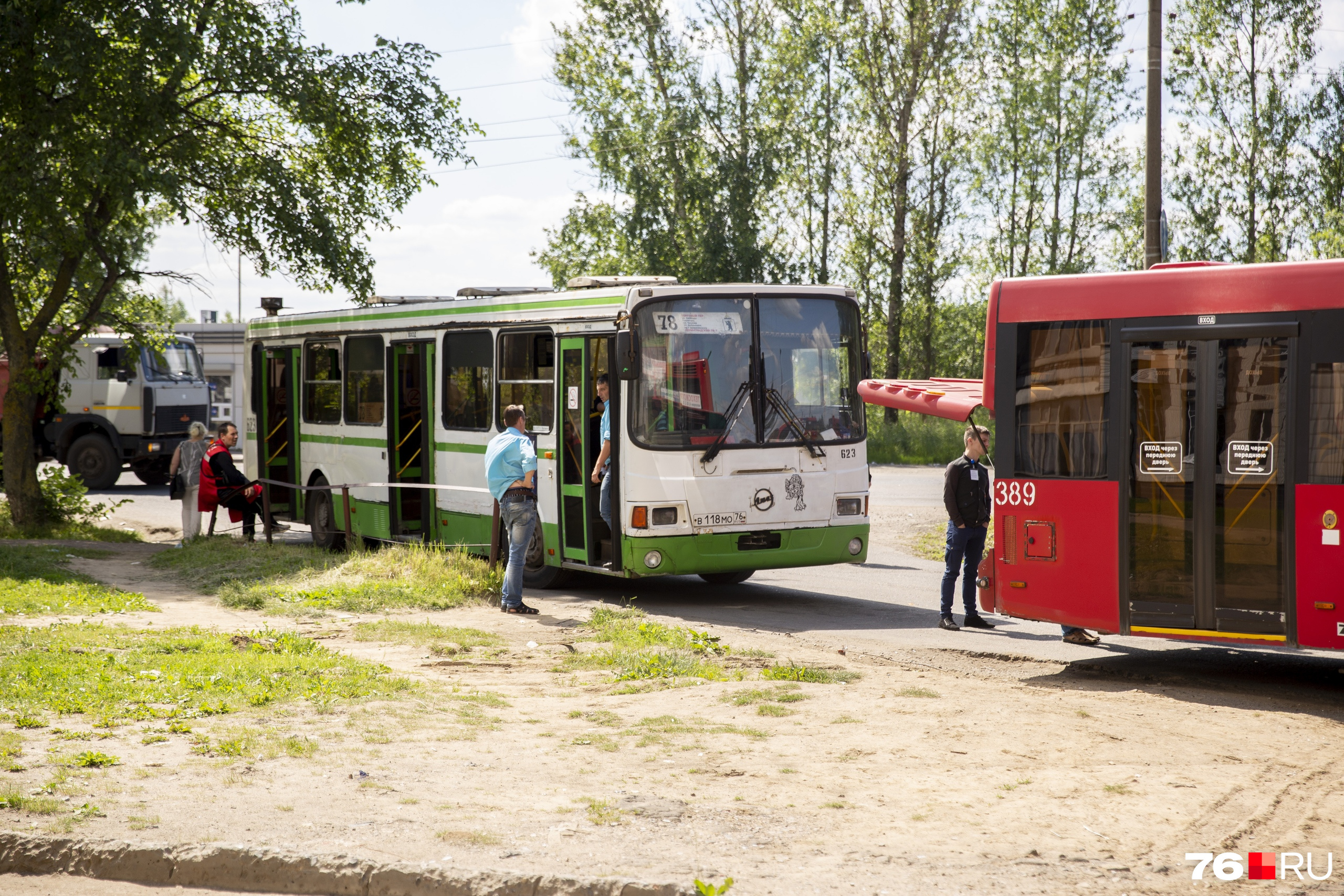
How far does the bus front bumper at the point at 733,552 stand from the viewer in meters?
12.1

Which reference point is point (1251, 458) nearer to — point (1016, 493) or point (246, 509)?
point (1016, 493)

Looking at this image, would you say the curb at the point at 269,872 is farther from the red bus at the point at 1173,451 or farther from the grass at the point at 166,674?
the red bus at the point at 1173,451

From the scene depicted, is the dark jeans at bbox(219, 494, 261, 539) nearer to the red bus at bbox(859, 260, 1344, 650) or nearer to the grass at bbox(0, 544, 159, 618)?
the grass at bbox(0, 544, 159, 618)

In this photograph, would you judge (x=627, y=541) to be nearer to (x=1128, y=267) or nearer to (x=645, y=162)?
→ (x=645, y=162)

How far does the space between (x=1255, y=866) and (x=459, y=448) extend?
35.4ft

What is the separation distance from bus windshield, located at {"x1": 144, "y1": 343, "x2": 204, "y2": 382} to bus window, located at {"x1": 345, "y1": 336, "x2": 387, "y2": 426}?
37.9ft

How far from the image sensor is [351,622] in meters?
11.1

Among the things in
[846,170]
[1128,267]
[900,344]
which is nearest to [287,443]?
[846,170]

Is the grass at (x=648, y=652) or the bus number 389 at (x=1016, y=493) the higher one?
the bus number 389 at (x=1016, y=493)

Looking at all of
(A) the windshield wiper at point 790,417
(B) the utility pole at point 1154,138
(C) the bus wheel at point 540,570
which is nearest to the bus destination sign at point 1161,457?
(A) the windshield wiper at point 790,417

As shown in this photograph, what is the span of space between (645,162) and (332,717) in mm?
35326

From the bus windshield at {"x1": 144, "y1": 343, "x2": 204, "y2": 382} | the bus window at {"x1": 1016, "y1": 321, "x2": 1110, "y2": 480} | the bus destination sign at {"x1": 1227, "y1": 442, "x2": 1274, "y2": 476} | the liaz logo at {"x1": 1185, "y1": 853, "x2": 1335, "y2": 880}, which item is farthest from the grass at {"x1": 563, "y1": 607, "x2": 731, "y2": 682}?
the bus windshield at {"x1": 144, "y1": 343, "x2": 204, "y2": 382}

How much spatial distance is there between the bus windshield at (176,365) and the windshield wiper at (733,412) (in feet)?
58.1

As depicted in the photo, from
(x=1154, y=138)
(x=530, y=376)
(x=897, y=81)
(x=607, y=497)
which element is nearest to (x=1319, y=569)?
(x=607, y=497)
